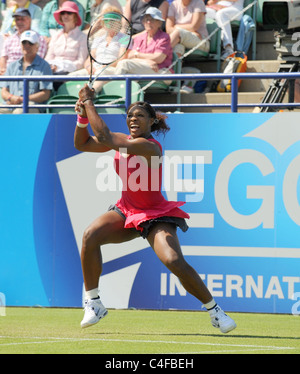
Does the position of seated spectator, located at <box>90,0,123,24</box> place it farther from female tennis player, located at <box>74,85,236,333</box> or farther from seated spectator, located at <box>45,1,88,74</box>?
female tennis player, located at <box>74,85,236,333</box>

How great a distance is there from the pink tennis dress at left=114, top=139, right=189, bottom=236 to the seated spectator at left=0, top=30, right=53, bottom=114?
146 inches

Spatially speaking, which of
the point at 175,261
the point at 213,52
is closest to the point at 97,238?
the point at 175,261

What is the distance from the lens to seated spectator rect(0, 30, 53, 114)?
10734 mm

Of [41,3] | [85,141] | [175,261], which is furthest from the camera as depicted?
[41,3]

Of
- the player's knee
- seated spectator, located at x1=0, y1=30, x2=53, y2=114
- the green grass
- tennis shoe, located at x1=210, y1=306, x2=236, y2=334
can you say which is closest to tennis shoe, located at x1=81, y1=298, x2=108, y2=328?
the green grass

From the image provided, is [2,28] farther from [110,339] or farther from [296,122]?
[110,339]

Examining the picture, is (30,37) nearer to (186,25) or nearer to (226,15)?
(186,25)

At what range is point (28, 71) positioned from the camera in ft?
36.4

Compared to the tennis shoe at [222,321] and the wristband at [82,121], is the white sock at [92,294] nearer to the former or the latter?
the tennis shoe at [222,321]

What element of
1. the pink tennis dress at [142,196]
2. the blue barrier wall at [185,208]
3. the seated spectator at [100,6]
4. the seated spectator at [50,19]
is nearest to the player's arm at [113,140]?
the pink tennis dress at [142,196]

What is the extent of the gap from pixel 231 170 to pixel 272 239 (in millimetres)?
821

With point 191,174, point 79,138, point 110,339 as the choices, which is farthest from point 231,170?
point 110,339

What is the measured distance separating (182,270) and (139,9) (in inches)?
248

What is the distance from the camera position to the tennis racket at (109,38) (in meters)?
7.69
